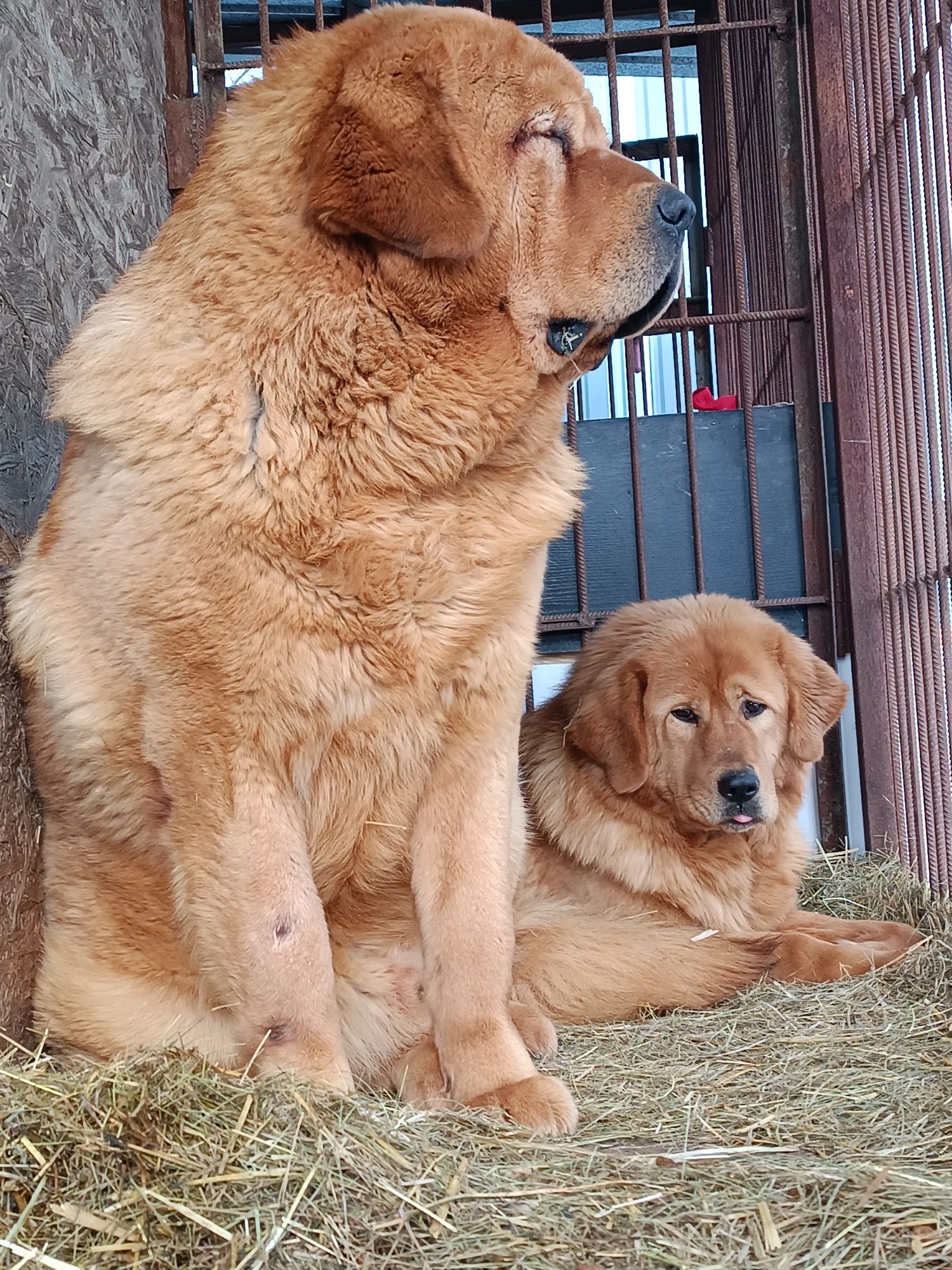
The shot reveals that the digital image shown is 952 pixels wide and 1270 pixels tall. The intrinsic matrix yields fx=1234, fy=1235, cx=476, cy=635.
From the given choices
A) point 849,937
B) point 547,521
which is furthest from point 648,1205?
point 849,937

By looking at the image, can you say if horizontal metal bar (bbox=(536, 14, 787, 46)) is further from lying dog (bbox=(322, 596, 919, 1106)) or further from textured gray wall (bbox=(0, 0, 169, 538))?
lying dog (bbox=(322, 596, 919, 1106))

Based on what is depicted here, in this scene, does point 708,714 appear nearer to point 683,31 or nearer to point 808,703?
point 808,703

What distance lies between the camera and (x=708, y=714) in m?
3.57

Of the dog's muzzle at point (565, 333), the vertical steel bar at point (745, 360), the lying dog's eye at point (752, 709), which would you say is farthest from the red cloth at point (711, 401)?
the dog's muzzle at point (565, 333)

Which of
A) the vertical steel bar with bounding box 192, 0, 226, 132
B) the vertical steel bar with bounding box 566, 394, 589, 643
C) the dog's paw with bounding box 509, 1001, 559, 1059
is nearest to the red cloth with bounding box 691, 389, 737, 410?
the vertical steel bar with bounding box 566, 394, 589, 643

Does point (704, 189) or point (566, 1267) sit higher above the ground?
point (704, 189)

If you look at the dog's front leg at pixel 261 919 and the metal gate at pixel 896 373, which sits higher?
the metal gate at pixel 896 373

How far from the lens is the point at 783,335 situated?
499cm

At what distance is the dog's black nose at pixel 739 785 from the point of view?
3387 mm

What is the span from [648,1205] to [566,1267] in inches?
8.5

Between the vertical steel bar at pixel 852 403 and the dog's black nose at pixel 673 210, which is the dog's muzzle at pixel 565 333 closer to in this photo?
the dog's black nose at pixel 673 210

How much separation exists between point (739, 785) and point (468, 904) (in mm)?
1221

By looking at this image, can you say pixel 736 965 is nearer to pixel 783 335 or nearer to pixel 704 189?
pixel 783 335

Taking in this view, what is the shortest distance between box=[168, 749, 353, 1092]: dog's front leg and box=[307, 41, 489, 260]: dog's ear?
3.21 ft
